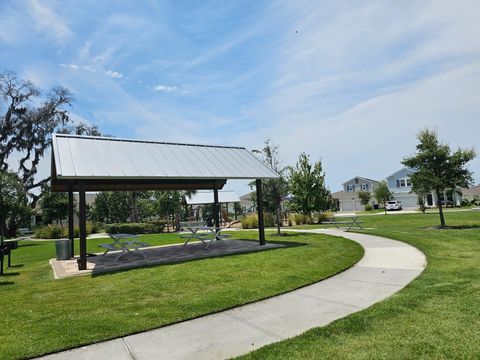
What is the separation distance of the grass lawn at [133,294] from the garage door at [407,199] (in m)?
57.9

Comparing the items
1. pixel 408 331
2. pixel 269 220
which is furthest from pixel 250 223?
pixel 408 331

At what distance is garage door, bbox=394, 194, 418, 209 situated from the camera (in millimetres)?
62719

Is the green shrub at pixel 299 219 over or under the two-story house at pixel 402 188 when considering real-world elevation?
under

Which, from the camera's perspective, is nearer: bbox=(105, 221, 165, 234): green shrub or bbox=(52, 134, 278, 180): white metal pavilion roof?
bbox=(52, 134, 278, 180): white metal pavilion roof

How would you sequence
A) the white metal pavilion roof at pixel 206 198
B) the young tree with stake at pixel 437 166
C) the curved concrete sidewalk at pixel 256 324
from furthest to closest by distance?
the white metal pavilion roof at pixel 206 198, the young tree with stake at pixel 437 166, the curved concrete sidewalk at pixel 256 324

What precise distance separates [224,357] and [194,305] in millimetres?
2191

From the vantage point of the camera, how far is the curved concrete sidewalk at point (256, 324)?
14.2 ft

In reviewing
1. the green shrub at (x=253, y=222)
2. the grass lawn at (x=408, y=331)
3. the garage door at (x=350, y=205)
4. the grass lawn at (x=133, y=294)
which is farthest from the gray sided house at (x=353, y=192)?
the grass lawn at (x=408, y=331)

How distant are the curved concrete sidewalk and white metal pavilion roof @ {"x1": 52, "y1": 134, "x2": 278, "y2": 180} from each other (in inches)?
240

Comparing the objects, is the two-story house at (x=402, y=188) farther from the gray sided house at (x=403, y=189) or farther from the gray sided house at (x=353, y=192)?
the gray sided house at (x=353, y=192)

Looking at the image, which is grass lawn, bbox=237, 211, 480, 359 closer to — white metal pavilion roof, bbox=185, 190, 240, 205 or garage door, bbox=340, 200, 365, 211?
white metal pavilion roof, bbox=185, 190, 240, 205

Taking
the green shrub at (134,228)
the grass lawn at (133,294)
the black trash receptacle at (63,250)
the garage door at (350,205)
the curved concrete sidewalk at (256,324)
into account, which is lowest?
the curved concrete sidewalk at (256,324)

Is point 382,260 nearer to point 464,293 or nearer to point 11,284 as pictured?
point 464,293

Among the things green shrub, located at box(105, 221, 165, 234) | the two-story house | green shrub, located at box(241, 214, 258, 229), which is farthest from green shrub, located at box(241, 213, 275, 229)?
the two-story house
